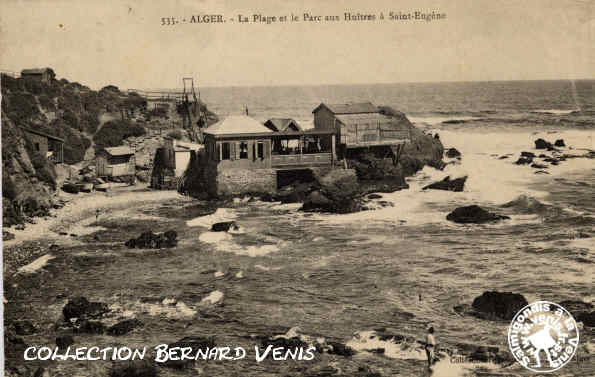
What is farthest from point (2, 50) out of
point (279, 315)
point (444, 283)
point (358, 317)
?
point (444, 283)

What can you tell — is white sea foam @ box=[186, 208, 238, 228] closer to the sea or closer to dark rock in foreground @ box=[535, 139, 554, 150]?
the sea

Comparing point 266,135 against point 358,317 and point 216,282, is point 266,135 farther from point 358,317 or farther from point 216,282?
point 358,317

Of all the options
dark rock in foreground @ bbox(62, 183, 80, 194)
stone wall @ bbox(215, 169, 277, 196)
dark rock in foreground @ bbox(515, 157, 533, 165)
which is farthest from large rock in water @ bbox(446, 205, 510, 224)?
dark rock in foreground @ bbox(62, 183, 80, 194)

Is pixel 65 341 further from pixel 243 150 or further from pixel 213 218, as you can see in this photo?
pixel 243 150

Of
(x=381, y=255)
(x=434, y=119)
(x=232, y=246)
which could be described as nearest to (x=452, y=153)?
(x=434, y=119)

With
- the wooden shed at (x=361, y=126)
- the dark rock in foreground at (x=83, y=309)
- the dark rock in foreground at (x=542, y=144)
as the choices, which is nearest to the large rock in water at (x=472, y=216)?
the dark rock in foreground at (x=542, y=144)
